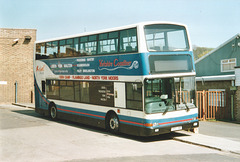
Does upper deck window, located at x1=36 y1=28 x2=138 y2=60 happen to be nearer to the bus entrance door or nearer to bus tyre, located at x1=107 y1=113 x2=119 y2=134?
the bus entrance door

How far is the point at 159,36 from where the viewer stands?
11.2 m

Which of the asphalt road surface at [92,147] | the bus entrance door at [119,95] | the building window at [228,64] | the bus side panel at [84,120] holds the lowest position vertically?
the asphalt road surface at [92,147]

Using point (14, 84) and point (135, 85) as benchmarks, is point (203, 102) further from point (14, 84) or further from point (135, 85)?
point (14, 84)

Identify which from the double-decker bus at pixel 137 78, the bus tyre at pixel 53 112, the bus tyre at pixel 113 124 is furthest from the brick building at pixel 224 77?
the bus tyre at pixel 53 112

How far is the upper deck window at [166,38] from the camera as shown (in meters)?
10.9

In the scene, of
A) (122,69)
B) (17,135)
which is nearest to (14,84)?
(17,135)

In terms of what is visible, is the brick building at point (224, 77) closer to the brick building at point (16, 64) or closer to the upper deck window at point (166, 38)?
the upper deck window at point (166, 38)

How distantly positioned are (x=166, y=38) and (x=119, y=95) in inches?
115

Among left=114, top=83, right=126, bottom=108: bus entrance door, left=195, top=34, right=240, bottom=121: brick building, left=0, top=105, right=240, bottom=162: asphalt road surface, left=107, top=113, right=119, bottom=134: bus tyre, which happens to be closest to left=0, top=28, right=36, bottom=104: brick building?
left=0, top=105, right=240, bottom=162: asphalt road surface

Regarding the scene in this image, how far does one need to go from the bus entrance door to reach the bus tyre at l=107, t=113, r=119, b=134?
614 millimetres

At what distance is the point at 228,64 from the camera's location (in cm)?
2712

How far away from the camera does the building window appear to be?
87.2 feet

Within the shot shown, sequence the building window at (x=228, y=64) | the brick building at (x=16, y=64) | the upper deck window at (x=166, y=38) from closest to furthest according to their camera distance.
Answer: the upper deck window at (x=166, y=38) → the building window at (x=228, y=64) → the brick building at (x=16, y=64)

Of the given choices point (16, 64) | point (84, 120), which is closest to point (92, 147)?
point (84, 120)
